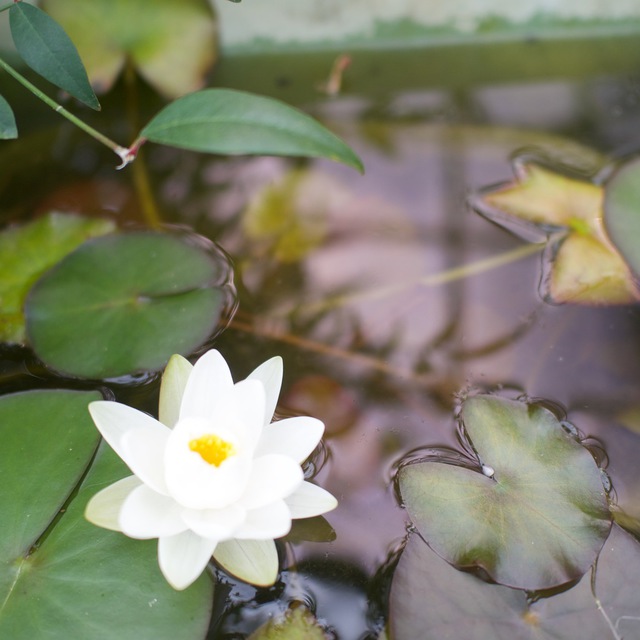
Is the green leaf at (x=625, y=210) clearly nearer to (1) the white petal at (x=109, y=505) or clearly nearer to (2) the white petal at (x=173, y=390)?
(2) the white petal at (x=173, y=390)

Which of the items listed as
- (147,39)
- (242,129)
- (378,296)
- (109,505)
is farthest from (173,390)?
(147,39)

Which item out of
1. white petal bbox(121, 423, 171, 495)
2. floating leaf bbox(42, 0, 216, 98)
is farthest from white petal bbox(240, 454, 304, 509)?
floating leaf bbox(42, 0, 216, 98)

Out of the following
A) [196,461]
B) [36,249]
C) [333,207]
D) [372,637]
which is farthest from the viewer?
[333,207]

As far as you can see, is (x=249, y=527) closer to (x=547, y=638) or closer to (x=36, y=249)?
(x=547, y=638)

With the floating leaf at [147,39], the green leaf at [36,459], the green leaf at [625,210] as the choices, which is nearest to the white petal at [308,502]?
the green leaf at [36,459]

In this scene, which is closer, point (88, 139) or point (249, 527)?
point (249, 527)

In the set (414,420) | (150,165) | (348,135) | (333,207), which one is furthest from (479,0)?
(414,420)
